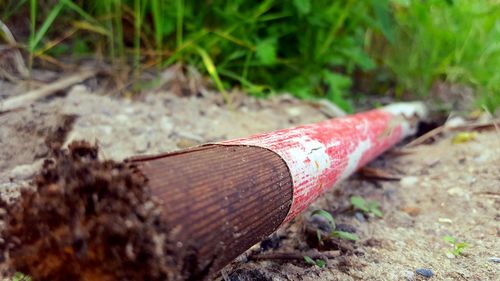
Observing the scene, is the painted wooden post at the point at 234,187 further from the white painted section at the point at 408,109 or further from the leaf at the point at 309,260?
the white painted section at the point at 408,109

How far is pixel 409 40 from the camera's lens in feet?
11.4

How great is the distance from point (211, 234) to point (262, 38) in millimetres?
2302

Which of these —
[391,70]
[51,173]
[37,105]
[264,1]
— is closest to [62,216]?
[51,173]

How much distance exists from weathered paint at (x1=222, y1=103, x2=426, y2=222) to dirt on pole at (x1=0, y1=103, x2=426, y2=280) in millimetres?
186

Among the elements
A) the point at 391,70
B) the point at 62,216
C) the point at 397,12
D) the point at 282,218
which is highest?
the point at 397,12

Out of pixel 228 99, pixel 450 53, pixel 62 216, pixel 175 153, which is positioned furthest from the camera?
pixel 450 53

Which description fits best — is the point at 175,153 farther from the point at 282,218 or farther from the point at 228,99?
the point at 228,99

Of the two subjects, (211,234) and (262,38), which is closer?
(211,234)

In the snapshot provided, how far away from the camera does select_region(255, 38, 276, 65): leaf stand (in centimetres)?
263

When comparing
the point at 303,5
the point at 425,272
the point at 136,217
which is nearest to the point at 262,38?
the point at 303,5

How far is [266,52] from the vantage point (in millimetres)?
2646

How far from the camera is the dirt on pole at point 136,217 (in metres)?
0.80

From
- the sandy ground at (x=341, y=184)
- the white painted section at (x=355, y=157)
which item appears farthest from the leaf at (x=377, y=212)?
the white painted section at (x=355, y=157)

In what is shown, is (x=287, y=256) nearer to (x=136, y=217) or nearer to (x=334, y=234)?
(x=334, y=234)
